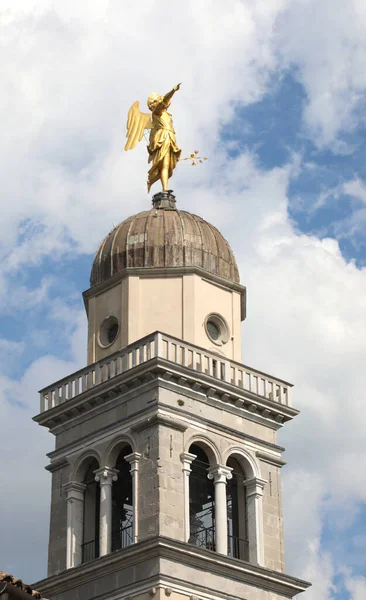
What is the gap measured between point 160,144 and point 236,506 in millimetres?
12520

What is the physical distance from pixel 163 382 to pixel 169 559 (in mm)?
5383

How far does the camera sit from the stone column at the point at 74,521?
46.6m

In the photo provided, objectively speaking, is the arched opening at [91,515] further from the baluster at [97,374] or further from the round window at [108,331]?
the round window at [108,331]

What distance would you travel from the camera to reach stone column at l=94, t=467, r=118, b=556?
1783 inches

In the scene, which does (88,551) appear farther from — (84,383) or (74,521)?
(84,383)

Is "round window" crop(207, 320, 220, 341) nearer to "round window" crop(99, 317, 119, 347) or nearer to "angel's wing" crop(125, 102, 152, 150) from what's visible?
"round window" crop(99, 317, 119, 347)

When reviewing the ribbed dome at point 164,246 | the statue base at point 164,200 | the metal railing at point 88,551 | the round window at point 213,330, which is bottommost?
the metal railing at point 88,551

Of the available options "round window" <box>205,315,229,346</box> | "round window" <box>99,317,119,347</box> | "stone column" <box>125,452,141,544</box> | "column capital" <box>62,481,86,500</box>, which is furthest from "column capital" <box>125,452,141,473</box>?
"round window" <box>205,315,229,346</box>

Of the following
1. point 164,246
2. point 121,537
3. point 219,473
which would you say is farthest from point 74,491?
point 164,246

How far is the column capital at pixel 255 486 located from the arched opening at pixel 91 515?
4.52 m

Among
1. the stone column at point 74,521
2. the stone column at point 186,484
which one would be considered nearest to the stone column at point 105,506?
the stone column at point 74,521

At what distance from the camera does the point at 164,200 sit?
5206cm

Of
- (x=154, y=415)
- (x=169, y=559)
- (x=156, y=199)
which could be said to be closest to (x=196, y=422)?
(x=154, y=415)

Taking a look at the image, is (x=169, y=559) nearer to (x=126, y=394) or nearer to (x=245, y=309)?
(x=126, y=394)
